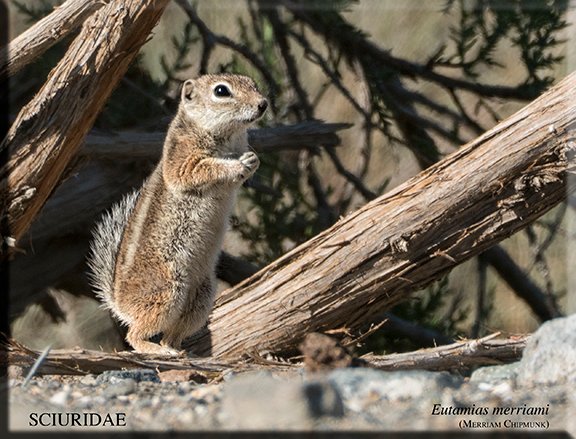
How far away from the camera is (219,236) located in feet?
18.1

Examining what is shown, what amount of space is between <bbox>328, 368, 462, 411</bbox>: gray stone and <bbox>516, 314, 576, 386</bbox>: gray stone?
1.31 feet

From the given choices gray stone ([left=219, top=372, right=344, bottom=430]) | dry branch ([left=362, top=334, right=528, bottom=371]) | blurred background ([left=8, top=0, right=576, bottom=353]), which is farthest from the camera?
blurred background ([left=8, top=0, right=576, bottom=353])

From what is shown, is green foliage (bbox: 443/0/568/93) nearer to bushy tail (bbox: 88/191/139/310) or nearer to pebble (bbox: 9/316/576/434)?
bushy tail (bbox: 88/191/139/310)

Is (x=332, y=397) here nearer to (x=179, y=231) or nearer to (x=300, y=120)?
(x=179, y=231)

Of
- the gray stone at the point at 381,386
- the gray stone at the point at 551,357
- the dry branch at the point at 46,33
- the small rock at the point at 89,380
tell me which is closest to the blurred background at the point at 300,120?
the dry branch at the point at 46,33

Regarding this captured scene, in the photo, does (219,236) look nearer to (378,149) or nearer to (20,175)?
(20,175)

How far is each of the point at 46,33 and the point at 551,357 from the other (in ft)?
9.07

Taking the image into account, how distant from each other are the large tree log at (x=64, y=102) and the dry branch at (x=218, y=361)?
678 millimetres

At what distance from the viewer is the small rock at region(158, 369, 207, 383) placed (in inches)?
165

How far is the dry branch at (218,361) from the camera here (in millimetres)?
4477

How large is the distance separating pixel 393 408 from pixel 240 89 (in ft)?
9.32

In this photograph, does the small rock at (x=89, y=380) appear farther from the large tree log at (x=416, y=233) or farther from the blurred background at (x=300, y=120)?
the blurred background at (x=300, y=120)

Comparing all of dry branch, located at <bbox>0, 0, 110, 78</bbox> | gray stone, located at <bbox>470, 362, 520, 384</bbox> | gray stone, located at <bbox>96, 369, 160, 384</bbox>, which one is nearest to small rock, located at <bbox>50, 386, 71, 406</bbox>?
gray stone, located at <bbox>96, 369, 160, 384</bbox>

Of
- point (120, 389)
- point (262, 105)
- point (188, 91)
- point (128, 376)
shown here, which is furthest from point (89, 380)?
point (188, 91)
